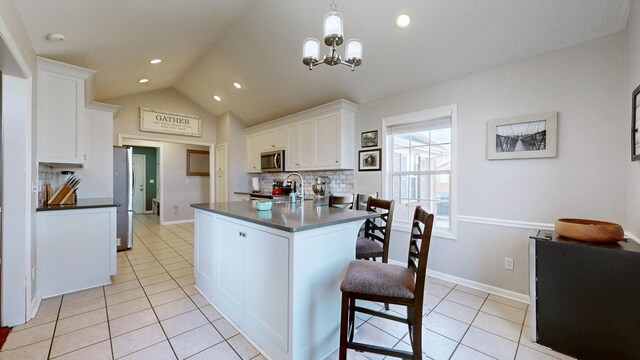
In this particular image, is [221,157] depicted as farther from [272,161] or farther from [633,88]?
[633,88]

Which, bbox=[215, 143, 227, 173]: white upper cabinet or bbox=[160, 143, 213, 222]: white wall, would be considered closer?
bbox=[215, 143, 227, 173]: white upper cabinet

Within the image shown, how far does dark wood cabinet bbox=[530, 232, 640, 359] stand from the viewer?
1.53 m

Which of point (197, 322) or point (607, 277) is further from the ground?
point (607, 277)

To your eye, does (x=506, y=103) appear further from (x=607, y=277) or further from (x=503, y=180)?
(x=607, y=277)

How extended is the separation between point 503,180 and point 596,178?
0.65 m

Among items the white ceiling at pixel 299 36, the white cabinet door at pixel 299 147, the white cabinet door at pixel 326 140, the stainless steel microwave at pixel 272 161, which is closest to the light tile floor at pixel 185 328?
the white cabinet door at pixel 326 140

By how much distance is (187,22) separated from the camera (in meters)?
3.00

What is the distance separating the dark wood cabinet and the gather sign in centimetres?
625

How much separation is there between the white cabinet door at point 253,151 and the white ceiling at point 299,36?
54.8 inches

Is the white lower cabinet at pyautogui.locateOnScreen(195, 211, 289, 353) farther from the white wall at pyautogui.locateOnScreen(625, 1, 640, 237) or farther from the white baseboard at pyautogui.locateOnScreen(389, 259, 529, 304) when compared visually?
the white wall at pyautogui.locateOnScreen(625, 1, 640, 237)

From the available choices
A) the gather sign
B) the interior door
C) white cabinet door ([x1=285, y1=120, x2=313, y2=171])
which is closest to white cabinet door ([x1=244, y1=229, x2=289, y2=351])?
white cabinet door ([x1=285, y1=120, x2=313, y2=171])

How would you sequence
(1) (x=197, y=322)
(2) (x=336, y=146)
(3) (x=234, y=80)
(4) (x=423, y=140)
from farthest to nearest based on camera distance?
(3) (x=234, y=80)
(2) (x=336, y=146)
(4) (x=423, y=140)
(1) (x=197, y=322)

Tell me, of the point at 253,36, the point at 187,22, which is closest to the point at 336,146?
the point at 253,36

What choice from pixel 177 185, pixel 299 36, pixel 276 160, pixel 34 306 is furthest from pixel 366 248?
pixel 177 185
